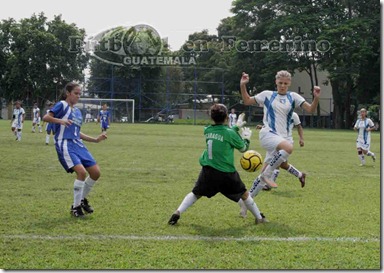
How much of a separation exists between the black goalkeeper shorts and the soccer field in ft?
1.49

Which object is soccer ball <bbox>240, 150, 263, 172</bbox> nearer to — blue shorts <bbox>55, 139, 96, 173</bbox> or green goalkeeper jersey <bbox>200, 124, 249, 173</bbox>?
green goalkeeper jersey <bbox>200, 124, 249, 173</bbox>

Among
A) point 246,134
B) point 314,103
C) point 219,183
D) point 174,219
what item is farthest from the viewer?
point 314,103

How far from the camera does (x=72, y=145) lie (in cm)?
775

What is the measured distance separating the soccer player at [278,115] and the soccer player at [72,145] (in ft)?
8.43

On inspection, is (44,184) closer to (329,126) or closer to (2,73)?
(329,126)

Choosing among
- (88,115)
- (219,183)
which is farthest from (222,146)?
(88,115)

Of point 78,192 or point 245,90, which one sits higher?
point 245,90

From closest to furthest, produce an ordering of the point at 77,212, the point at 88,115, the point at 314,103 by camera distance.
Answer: the point at 77,212 → the point at 314,103 → the point at 88,115

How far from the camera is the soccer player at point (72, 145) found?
7613 mm

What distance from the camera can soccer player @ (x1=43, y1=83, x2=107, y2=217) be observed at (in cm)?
761

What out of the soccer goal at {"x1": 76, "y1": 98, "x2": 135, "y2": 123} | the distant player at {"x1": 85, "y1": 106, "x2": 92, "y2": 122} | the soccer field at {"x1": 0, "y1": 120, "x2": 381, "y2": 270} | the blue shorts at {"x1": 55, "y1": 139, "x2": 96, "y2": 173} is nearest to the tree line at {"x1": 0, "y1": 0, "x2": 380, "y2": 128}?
the soccer goal at {"x1": 76, "y1": 98, "x2": 135, "y2": 123}

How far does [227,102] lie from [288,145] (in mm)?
60010

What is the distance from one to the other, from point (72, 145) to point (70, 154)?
17cm

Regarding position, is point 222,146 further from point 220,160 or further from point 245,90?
point 245,90
